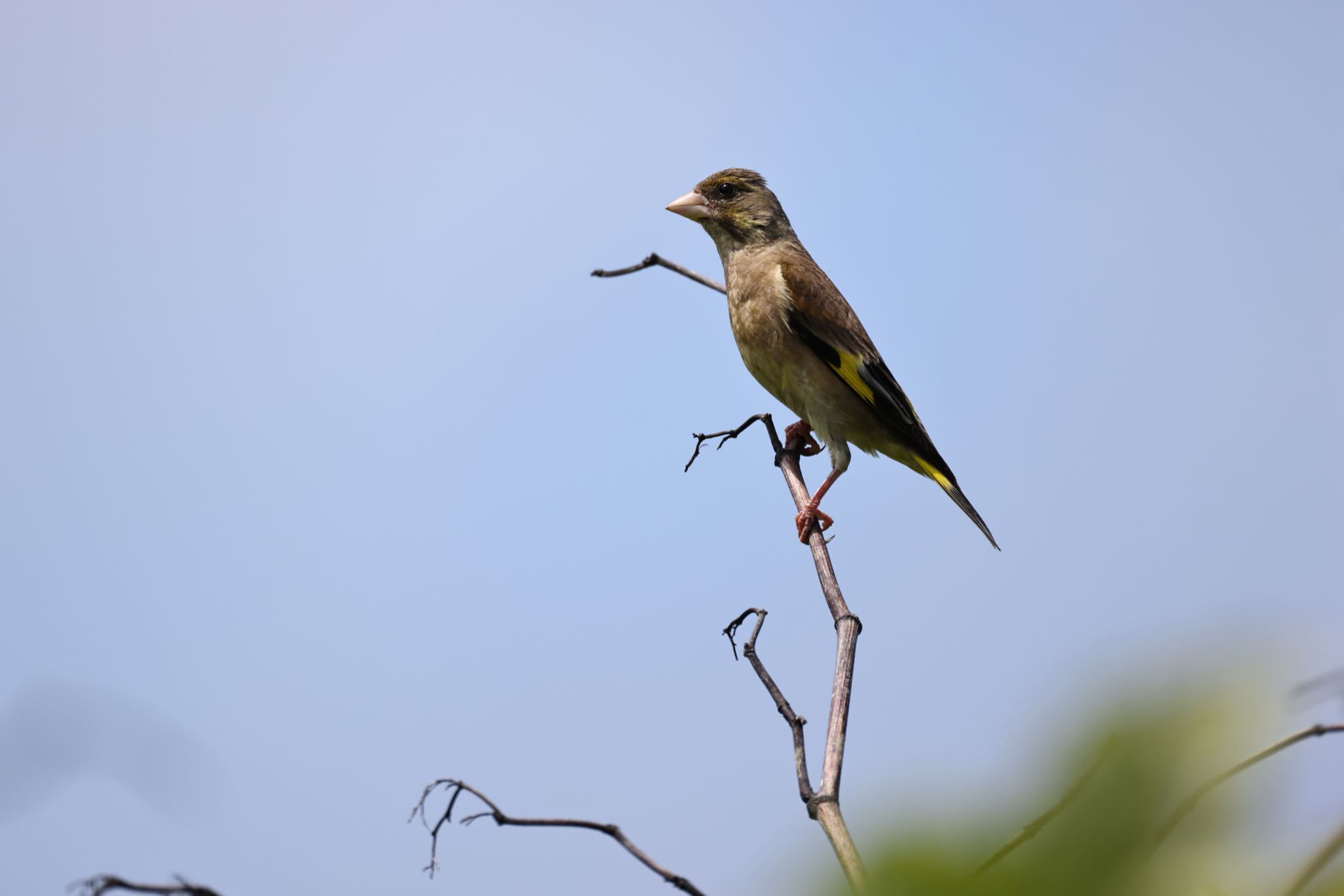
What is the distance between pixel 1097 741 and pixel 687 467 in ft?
14.2

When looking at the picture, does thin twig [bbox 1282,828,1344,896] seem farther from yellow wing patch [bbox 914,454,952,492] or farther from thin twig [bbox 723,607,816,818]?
yellow wing patch [bbox 914,454,952,492]

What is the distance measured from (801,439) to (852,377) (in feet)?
1.55

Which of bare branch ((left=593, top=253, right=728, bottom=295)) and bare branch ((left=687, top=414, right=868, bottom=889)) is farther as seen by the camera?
bare branch ((left=593, top=253, right=728, bottom=295))

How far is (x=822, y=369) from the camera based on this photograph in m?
6.43

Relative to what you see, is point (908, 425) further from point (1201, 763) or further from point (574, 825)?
point (1201, 763)

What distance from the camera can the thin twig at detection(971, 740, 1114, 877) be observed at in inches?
27.9

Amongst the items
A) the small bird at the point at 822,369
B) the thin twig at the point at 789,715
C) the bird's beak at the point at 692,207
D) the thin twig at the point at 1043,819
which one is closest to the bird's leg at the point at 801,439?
the small bird at the point at 822,369

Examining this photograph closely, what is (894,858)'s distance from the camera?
0.76m

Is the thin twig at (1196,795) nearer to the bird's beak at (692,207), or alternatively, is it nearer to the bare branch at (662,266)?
the bare branch at (662,266)

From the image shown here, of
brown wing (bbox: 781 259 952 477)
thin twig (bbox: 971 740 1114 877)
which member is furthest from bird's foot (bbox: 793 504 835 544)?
Result: thin twig (bbox: 971 740 1114 877)

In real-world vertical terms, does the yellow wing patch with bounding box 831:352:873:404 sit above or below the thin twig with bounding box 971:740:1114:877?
above

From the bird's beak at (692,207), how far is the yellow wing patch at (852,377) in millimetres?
1423

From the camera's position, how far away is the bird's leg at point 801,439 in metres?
6.65

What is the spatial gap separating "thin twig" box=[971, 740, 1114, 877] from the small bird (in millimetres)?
5295
